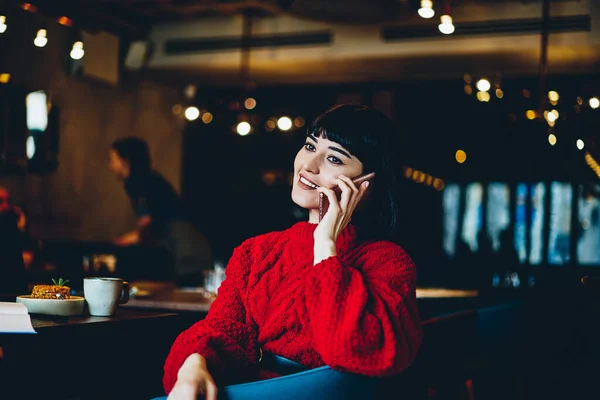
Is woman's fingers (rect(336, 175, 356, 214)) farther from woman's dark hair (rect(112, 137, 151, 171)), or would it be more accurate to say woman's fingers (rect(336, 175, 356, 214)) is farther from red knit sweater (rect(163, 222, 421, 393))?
woman's dark hair (rect(112, 137, 151, 171))

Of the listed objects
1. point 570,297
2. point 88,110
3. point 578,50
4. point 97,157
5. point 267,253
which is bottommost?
point 570,297

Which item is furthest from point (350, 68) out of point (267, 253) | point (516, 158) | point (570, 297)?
point (267, 253)

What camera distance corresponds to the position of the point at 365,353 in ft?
4.64

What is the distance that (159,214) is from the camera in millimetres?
4996

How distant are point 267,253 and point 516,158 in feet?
20.0

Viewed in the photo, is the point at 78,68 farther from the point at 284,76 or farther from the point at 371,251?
the point at 371,251

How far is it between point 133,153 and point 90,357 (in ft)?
11.6

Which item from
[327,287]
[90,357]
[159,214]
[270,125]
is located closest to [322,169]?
[327,287]

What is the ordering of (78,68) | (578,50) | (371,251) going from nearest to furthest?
(371,251)
(578,50)
(78,68)

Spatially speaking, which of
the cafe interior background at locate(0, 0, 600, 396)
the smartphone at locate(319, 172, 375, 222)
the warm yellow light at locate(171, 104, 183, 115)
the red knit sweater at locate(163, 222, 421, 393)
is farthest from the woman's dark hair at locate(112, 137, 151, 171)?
the smartphone at locate(319, 172, 375, 222)

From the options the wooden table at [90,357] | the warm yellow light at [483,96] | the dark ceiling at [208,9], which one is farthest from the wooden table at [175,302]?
the warm yellow light at [483,96]

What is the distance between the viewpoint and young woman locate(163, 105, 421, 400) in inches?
56.2

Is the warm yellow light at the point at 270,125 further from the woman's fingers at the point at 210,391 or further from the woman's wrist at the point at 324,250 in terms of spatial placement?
the woman's fingers at the point at 210,391

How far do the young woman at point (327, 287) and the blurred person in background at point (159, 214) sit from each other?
9.62 ft
